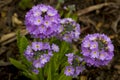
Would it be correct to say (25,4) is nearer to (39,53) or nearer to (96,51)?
(39,53)

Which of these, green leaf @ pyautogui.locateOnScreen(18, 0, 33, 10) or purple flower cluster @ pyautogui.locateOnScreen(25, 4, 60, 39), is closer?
purple flower cluster @ pyautogui.locateOnScreen(25, 4, 60, 39)

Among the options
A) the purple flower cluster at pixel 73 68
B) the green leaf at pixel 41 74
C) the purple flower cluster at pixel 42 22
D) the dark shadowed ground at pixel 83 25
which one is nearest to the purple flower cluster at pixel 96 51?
the purple flower cluster at pixel 73 68

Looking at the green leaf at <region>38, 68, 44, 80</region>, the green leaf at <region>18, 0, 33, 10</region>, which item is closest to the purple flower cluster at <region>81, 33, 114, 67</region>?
the green leaf at <region>38, 68, 44, 80</region>

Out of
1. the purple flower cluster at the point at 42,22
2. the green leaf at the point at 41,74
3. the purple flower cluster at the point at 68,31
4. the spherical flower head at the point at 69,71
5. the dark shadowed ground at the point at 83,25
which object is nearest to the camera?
the purple flower cluster at the point at 42,22

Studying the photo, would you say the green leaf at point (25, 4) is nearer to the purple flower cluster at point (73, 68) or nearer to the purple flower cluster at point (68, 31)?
the purple flower cluster at point (68, 31)

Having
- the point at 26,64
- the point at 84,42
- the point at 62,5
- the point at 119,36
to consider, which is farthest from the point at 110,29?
the point at 84,42

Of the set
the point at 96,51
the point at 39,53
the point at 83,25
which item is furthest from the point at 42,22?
the point at 83,25

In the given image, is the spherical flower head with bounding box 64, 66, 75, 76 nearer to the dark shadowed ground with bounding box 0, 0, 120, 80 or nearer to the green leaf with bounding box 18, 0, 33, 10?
the dark shadowed ground with bounding box 0, 0, 120, 80

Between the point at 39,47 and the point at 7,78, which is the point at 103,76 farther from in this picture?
the point at 39,47
